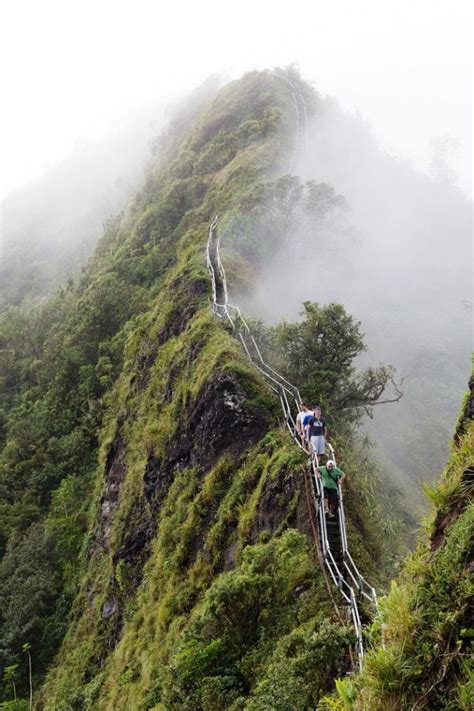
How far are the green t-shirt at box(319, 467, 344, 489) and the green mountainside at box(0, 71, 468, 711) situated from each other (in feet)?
1.81

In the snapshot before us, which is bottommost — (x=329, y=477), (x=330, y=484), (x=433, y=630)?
(x=433, y=630)

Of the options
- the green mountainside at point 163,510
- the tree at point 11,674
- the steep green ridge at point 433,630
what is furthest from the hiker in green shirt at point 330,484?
the tree at point 11,674

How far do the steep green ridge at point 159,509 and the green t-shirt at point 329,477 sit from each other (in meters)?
0.60

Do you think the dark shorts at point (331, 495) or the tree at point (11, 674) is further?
the tree at point (11, 674)

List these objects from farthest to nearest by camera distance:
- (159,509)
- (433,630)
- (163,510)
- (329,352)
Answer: (329,352) < (159,509) < (163,510) < (433,630)

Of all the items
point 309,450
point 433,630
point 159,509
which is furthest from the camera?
point 159,509

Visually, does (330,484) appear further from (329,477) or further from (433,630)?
(433,630)

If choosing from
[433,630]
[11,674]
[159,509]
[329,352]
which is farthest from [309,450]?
[11,674]

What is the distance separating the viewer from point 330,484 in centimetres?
896

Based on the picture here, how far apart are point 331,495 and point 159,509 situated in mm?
6443

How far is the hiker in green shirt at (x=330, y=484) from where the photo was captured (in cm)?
894

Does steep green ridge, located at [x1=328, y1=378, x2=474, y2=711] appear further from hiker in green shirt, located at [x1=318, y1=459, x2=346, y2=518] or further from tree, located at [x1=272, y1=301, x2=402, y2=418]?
tree, located at [x1=272, y1=301, x2=402, y2=418]

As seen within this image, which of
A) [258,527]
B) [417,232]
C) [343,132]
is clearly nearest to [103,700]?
[258,527]

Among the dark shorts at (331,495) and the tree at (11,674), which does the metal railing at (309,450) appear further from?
the tree at (11,674)
